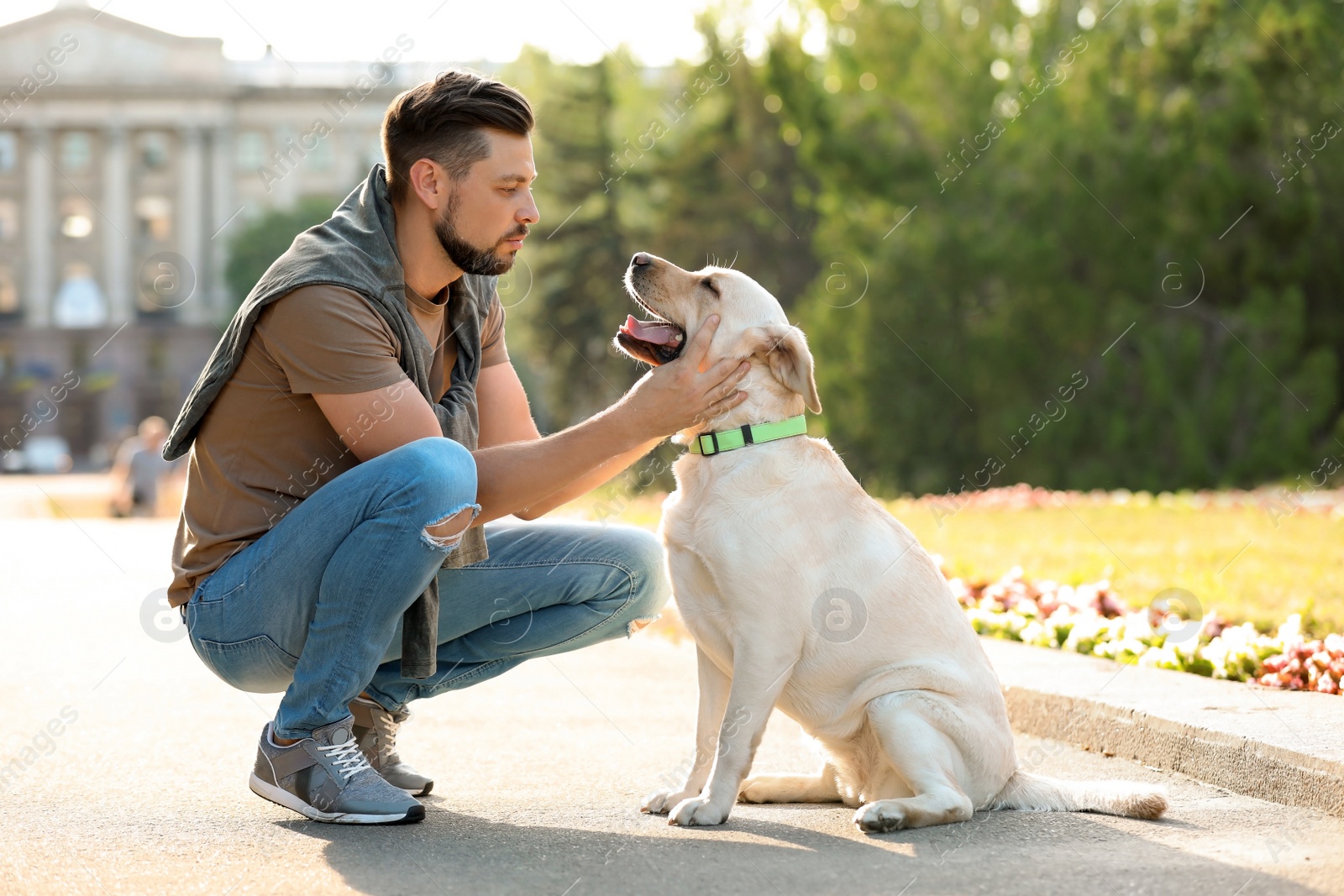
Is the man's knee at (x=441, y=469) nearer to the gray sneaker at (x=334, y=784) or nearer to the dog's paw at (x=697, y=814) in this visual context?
the gray sneaker at (x=334, y=784)

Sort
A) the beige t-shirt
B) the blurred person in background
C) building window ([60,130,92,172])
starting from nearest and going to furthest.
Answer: the beige t-shirt, the blurred person in background, building window ([60,130,92,172])

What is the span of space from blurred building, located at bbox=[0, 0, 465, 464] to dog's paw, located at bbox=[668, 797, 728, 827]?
199ft

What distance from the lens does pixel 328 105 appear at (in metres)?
56.2

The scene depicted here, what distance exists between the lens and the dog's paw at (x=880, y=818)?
3314mm

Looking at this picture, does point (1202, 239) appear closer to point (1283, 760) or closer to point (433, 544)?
point (1283, 760)

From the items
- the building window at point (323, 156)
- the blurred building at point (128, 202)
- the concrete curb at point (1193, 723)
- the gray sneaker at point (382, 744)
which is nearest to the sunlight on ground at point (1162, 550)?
the concrete curb at point (1193, 723)

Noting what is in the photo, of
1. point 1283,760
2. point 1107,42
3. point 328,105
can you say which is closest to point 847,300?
point 1107,42

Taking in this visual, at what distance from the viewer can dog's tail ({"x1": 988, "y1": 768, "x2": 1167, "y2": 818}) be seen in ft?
11.3

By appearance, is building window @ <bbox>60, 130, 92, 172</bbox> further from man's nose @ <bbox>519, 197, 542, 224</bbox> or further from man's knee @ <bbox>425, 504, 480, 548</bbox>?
man's knee @ <bbox>425, 504, 480, 548</bbox>

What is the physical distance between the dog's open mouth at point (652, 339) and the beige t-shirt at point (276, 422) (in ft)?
2.17

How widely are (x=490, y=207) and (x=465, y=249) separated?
0.14 metres

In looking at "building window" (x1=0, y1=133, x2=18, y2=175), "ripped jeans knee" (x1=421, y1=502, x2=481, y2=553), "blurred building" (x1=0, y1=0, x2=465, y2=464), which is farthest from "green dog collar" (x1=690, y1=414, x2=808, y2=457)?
"building window" (x1=0, y1=133, x2=18, y2=175)

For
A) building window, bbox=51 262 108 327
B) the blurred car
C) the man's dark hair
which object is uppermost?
the man's dark hair

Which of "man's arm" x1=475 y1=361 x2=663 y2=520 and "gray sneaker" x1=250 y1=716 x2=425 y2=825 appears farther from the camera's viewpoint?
"man's arm" x1=475 y1=361 x2=663 y2=520
